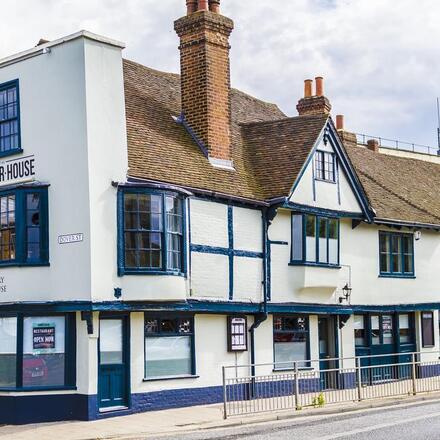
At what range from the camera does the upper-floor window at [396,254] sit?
2847 centimetres

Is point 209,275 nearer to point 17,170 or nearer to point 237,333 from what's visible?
point 237,333

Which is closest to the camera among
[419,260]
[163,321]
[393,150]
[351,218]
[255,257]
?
[163,321]

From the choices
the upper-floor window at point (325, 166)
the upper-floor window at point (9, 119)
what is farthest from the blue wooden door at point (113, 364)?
the upper-floor window at point (325, 166)

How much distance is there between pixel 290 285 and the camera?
951 inches

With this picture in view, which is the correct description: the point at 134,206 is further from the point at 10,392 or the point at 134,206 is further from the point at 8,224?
the point at 10,392

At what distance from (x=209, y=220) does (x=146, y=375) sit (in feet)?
14.0

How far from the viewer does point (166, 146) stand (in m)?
22.2

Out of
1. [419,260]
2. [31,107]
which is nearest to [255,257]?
[31,107]

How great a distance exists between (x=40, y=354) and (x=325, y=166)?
10361 millimetres

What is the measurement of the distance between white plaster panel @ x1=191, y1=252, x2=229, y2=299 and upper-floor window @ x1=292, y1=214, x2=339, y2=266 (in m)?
2.83

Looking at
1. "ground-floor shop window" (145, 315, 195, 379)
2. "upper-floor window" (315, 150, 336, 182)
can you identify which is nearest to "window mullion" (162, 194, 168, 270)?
"ground-floor shop window" (145, 315, 195, 379)

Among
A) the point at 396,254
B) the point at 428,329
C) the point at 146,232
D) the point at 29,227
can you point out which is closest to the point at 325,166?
the point at 396,254

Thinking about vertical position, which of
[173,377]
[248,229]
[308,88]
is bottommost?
[173,377]

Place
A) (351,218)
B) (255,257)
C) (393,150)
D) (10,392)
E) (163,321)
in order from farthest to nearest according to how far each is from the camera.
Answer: (393,150) < (351,218) < (255,257) < (163,321) < (10,392)
